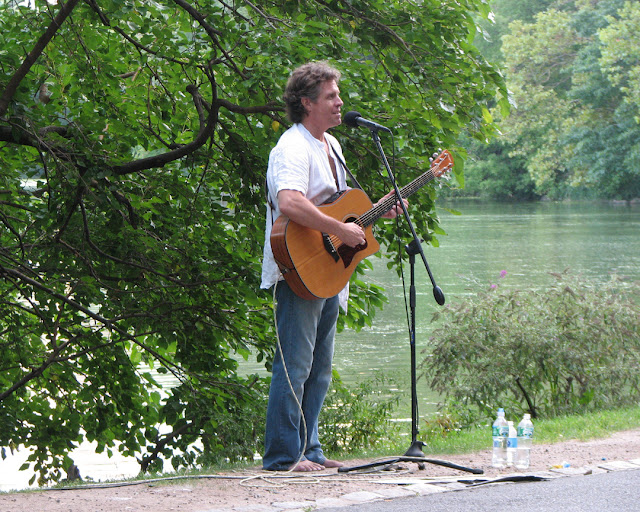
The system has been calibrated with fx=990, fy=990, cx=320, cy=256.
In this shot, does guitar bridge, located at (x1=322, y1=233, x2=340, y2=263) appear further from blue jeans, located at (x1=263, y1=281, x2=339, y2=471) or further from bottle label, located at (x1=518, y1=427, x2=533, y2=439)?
bottle label, located at (x1=518, y1=427, x2=533, y2=439)

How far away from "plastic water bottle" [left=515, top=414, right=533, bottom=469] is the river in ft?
7.54

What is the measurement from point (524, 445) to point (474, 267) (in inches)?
738

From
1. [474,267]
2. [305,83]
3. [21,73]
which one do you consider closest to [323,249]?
[305,83]

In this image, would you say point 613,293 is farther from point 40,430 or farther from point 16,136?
point 16,136

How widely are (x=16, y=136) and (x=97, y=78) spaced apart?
1.63 metres

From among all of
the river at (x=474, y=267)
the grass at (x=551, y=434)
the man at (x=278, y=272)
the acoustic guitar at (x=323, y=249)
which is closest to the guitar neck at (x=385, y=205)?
the acoustic guitar at (x=323, y=249)

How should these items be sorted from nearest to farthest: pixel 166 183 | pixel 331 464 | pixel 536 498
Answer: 1. pixel 536 498
2. pixel 331 464
3. pixel 166 183

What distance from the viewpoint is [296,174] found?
187 inches

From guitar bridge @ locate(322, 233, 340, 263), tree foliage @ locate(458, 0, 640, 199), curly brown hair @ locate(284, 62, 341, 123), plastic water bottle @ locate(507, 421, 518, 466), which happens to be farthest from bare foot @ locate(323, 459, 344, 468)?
tree foliage @ locate(458, 0, 640, 199)

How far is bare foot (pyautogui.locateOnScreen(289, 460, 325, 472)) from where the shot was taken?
16.0 feet

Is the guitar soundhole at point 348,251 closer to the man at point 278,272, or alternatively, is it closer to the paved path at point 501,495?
the man at point 278,272

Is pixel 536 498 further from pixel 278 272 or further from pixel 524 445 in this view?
pixel 278 272

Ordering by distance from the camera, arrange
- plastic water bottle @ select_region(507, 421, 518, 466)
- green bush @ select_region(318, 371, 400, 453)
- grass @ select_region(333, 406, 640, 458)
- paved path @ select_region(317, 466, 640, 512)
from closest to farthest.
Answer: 1. paved path @ select_region(317, 466, 640, 512)
2. plastic water bottle @ select_region(507, 421, 518, 466)
3. grass @ select_region(333, 406, 640, 458)
4. green bush @ select_region(318, 371, 400, 453)

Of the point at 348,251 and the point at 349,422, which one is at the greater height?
the point at 348,251
